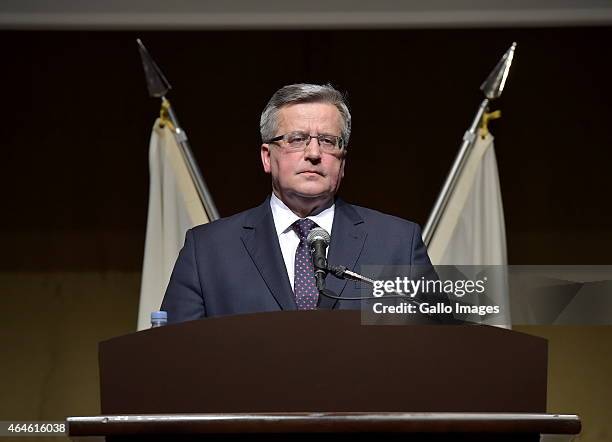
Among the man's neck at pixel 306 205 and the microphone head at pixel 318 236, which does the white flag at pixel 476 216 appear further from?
the microphone head at pixel 318 236

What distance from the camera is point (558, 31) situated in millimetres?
4629

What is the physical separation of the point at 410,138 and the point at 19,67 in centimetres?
181

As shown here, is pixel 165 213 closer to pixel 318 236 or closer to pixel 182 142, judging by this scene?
pixel 182 142

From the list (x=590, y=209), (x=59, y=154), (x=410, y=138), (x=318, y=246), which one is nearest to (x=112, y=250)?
(x=59, y=154)

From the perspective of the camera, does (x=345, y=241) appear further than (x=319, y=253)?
Yes

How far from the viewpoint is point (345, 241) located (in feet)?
8.52

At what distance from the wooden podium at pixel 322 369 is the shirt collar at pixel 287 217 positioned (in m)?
0.98

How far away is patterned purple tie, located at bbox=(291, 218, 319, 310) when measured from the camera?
8.14ft

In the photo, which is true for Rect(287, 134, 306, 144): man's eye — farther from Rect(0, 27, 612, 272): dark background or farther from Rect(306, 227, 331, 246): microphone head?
Rect(0, 27, 612, 272): dark background

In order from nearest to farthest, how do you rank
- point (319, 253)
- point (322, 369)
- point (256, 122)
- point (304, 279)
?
1. point (322, 369)
2. point (319, 253)
3. point (304, 279)
4. point (256, 122)

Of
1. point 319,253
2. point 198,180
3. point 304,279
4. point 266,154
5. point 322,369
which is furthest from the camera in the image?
point 198,180

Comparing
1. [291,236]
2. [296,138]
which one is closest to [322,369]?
[291,236]

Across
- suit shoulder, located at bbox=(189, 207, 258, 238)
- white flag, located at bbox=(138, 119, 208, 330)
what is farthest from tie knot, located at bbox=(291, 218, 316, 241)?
white flag, located at bbox=(138, 119, 208, 330)

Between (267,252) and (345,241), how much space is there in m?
0.20
